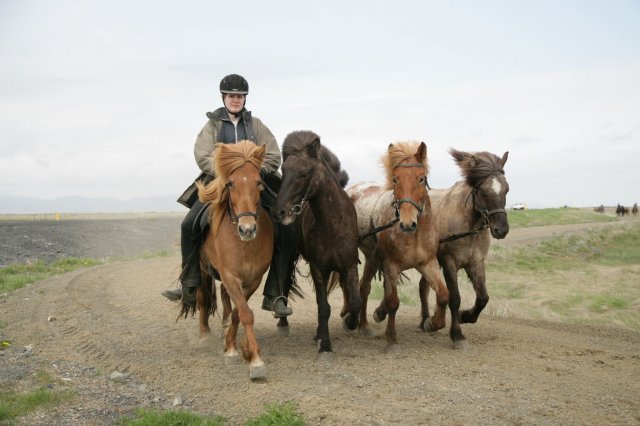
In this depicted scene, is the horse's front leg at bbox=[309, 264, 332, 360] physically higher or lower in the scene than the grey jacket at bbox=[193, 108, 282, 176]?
lower

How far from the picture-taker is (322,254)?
7.22 m

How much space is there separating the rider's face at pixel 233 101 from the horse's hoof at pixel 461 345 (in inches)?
166

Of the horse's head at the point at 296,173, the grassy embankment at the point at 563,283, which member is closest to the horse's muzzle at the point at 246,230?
the horse's head at the point at 296,173

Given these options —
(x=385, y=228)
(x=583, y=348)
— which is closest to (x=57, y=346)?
(x=385, y=228)

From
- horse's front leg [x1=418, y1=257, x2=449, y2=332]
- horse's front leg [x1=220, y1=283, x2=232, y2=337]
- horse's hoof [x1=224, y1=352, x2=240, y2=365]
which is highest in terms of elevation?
horse's front leg [x1=418, y1=257, x2=449, y2=332]

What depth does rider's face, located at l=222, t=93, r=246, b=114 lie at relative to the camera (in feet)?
24.5

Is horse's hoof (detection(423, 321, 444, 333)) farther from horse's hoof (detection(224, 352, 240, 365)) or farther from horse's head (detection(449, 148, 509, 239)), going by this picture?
horse's hoof (detection(224, 352, 240, 365))

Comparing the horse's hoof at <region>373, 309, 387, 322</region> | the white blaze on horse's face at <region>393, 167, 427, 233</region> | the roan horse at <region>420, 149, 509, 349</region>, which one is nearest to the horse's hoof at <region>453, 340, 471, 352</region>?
the roan horse at <region>420, 149, 509, 349</region>

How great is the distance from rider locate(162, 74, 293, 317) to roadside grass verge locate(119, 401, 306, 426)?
2282 millimetres

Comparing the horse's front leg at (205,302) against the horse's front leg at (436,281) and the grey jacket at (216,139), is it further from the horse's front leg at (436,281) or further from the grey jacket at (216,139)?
the horse's front leg at (436,281)

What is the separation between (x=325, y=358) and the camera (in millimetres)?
6938

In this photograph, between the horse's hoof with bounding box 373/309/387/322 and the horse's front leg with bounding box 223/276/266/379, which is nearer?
the horse's front leg with bounding box 223/276/266/379

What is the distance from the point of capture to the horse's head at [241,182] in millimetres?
6137

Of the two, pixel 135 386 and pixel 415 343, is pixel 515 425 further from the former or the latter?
pixel 135 386
